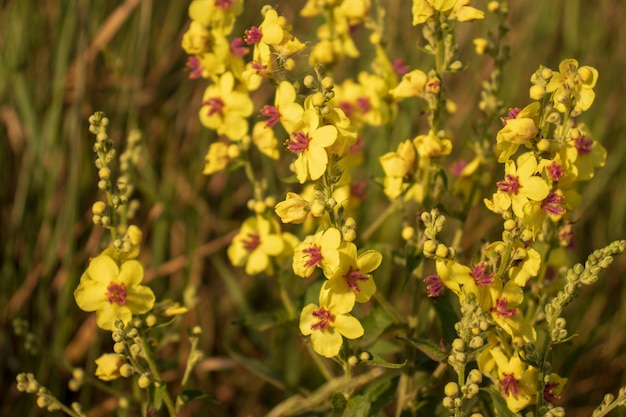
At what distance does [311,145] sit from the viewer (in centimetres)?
142

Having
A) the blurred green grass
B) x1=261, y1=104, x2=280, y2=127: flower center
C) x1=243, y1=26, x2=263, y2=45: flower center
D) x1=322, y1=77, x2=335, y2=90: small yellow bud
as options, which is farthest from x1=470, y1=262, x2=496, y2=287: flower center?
the blurred green grass

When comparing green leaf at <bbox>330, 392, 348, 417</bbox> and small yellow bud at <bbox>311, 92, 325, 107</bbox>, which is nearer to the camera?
small yellow bud at <bbox>311, 92, 325, 107</bbox>

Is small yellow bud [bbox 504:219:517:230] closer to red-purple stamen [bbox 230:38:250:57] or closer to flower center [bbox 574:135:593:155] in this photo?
flower center [bbox 574:135:593:155]

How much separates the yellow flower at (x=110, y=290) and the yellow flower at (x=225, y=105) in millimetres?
489

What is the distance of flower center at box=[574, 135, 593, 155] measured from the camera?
1.64 m

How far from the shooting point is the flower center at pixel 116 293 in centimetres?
152

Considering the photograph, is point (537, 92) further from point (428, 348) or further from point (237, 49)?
point (237, 49)

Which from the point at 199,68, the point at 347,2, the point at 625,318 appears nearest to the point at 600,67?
the point at 625,318

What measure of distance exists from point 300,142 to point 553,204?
527 mm

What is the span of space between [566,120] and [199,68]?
3.03 feet

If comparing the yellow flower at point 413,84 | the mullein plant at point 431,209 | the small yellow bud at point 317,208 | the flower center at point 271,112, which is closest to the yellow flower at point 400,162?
the mullein plant at point 431,209

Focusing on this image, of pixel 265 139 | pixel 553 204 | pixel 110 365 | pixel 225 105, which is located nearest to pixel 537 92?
pixel 553 204

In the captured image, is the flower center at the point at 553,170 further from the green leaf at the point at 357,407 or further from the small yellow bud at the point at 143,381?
the small yellow bud at the point at 143,381

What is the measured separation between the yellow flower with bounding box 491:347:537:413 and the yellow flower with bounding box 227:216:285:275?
0.68m
